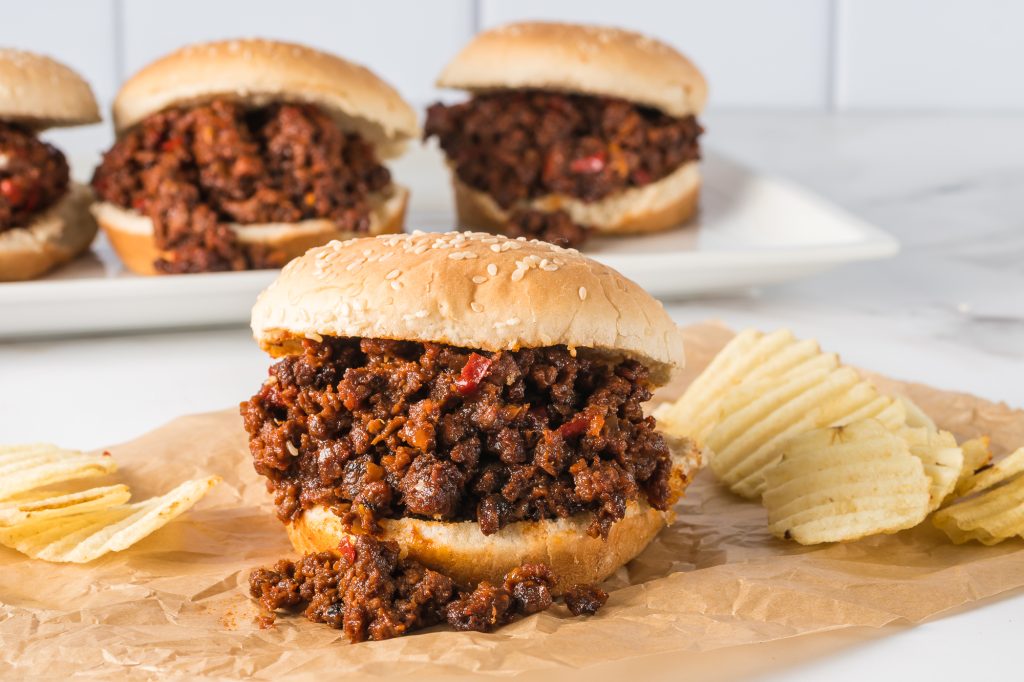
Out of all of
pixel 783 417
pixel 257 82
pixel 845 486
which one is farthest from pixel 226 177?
pixel 845 486

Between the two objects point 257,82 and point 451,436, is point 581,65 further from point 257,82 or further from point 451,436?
point 451,436

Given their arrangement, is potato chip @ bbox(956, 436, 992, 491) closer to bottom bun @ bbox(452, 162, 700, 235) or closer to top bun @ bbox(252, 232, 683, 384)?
top bun @ bbox(252, 232, 683, 384)

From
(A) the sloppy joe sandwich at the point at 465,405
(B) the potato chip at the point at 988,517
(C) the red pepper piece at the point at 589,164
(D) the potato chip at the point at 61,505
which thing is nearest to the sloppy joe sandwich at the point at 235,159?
(C) the red pepper piece at the point at 589,164

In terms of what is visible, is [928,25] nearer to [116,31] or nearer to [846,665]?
[116,31]

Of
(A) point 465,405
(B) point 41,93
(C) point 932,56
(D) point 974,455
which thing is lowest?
(C) point 932,56

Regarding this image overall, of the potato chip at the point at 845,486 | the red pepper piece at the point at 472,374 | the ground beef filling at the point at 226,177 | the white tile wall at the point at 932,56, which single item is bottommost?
the white tile wall at the point at 932,56

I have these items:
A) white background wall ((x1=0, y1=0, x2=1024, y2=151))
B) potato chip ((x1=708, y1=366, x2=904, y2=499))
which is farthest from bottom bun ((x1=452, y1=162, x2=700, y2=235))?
white background wall ((x1=0, y1=0, x2=1024, y2=151))

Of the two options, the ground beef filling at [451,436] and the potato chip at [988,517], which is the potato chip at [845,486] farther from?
the ground beef filling at [451,436]
